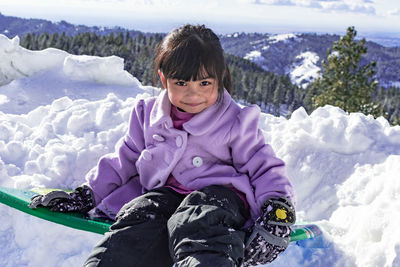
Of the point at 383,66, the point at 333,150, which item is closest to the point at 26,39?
the point at 333,150

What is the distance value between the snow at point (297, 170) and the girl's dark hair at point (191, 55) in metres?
0.40

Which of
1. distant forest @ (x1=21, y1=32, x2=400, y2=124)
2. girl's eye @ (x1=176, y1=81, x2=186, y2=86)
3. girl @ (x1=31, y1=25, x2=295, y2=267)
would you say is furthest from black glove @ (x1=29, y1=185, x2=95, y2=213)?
distant forest @ (x1=21, y1=32, x2=400, y2=124)

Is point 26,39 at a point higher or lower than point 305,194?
lower

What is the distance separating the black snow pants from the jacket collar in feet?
1.19

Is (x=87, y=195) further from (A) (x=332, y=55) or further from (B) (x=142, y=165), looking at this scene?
(A) (x=332, y=55)

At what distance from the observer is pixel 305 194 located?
3.58m

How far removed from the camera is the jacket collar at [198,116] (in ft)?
7.12

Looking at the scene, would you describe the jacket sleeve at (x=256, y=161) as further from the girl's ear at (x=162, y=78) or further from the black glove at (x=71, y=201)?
the black glove at (x=71, y=201)

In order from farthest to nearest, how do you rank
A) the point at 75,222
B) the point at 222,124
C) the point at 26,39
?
the point at 26,39 → the point at 75,222 → the point at 222,124

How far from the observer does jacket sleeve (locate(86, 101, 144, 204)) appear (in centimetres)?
246

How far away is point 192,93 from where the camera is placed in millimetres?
2055

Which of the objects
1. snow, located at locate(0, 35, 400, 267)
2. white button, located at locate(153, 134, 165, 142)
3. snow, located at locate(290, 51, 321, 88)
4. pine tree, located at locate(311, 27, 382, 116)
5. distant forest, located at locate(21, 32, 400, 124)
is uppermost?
white button, located at locate(153, 134, 165, 142)

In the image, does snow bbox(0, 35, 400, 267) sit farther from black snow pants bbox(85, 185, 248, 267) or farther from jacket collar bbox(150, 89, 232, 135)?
black snow pants bbox(85, 185, 248, 267)

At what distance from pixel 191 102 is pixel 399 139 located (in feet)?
8.90
